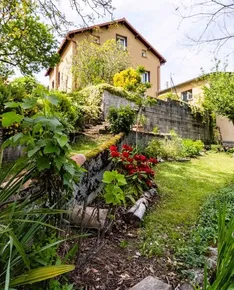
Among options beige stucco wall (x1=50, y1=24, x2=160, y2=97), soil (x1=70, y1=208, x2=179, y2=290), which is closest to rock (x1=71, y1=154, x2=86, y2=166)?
soil (x1=70, y1=208, x2=179, y2=290)

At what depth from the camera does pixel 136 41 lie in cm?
1788

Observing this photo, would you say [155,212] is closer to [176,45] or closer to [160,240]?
[160,240]

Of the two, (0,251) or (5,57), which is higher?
(5,57)

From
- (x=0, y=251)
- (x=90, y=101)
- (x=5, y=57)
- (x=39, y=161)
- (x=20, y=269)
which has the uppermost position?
(x=5, y=57)

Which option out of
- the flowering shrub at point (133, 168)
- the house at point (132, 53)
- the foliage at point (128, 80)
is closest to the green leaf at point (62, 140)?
the flowering shrub at point (133, 168)

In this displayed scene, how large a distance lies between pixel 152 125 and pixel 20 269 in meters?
9.65

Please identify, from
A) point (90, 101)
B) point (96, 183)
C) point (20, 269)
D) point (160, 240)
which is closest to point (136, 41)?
point (90, 101)

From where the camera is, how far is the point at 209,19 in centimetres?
390

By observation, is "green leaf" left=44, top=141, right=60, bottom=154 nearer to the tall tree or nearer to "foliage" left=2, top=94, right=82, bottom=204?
"foliage" left=2, top=94, right=82, bottom=204

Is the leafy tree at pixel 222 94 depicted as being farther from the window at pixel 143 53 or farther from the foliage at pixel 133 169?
the foliage at pixel 133 169

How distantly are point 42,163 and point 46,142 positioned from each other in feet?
0.45

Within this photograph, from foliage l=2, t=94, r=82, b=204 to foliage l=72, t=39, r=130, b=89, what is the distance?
10418mm

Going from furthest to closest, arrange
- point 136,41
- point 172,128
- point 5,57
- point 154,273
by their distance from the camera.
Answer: point 136,41
point 172,128
point 5,57
point 154,273

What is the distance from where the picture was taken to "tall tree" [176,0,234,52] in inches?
148
